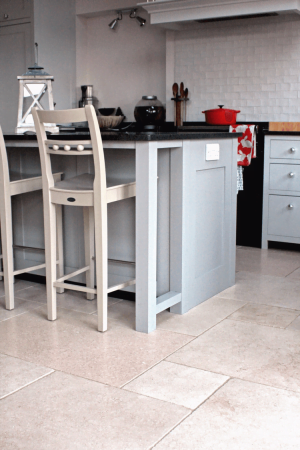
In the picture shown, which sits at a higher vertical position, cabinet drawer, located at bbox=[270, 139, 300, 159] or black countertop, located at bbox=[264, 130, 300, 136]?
black countertop, located at bbox=[264, 130, 300, 136]

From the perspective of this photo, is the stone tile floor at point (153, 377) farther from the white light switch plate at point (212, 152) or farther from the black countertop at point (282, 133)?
the black countertop at point (282, 133)

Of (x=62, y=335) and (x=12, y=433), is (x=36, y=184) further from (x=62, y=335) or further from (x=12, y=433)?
(x=12, y=433)

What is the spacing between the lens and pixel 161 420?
171 cm

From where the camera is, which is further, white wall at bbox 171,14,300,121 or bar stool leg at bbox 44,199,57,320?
white wall at bbox 171,14,300,121

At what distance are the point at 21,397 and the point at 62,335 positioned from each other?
1.99ft

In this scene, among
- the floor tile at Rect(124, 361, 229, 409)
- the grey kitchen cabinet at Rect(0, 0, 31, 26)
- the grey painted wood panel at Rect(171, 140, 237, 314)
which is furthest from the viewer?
the grey kitchen cabinet at Rect(0, 0, 31, 26)

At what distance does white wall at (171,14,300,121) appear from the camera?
470 centimetres

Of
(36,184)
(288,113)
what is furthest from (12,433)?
(288,113)

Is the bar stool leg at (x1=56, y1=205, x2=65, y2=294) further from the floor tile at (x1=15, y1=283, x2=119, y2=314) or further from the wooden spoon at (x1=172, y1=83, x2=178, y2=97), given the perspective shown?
the wooden spoon at (x1=172, y1=83, x2=178, y2=97)

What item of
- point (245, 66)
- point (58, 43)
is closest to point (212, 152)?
point (245, 66)

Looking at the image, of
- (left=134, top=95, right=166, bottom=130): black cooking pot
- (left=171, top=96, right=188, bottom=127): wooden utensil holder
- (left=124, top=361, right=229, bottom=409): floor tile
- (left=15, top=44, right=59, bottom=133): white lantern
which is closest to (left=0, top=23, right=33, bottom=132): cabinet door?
(left=134, top=95, right=166, bottom=130): black cooking pot

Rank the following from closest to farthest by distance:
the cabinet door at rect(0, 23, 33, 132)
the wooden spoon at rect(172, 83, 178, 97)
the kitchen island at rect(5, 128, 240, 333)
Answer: the kitchen island at rect(5, 128, 240, 333) < the wooden spoon at rect(172, 83, 178, 97) < the cabinet door at rect(0, 23, 33, 132)

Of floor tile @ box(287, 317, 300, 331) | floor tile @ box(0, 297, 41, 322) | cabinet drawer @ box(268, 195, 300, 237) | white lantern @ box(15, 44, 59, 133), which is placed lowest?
floor tile @ box(287, 317, 300, 331)

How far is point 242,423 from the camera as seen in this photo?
1687mm
